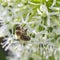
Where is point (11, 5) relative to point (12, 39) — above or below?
above

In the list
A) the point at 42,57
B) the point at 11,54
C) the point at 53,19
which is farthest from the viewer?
the point at 11,54

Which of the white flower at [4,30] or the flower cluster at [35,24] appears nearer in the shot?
the flower cluster at [35,24]

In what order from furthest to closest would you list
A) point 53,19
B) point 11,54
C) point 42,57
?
point 11,54 → point 42,57 → point 53,19

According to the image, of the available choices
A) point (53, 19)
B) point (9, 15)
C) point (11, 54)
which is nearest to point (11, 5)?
point (9, 15)

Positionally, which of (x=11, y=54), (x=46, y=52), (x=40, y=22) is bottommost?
(x=11, y=54)

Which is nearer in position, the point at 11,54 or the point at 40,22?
the point at 40,22

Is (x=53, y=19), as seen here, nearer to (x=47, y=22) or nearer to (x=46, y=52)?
(x=47, y=22)

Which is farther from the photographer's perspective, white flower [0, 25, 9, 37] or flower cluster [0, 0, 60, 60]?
white flower [0, 25, 9, 37]
